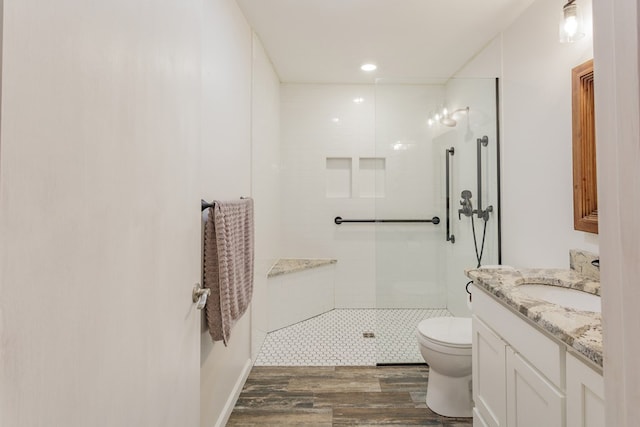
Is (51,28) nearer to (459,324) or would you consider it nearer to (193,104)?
(193,104)

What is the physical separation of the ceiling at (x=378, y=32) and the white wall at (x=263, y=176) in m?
0.23

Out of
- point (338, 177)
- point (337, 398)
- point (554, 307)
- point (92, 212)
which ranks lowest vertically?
point (337, 398)

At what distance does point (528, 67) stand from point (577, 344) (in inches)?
72.3

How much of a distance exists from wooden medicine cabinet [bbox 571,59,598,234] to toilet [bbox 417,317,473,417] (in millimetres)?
870

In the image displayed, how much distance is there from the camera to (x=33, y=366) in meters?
0.45

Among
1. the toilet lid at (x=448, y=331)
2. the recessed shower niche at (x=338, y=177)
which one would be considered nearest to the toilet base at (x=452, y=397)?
the toilet lid at (x=448, y=331)

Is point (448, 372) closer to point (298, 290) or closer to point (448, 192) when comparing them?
point (448, 192)

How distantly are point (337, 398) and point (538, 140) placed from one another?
1.96 meters

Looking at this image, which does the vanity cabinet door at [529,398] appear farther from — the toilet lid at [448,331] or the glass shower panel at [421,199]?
the glass shower panel at [421,199]

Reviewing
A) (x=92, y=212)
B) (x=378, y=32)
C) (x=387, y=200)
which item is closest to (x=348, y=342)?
(x=387, y=200)

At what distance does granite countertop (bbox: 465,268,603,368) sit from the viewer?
0.89 m

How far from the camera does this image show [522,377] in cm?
123

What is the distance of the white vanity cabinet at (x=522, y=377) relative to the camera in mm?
950

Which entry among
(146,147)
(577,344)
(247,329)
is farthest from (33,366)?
(247,329)
